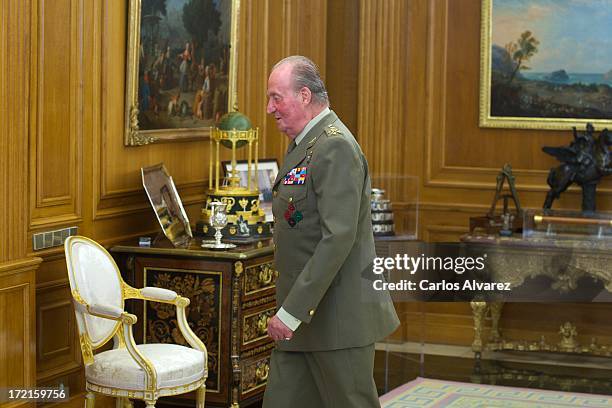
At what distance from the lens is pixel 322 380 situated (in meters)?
4.12

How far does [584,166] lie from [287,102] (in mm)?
4253

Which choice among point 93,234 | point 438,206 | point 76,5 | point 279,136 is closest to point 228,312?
point 93,234

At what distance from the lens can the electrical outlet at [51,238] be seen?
5.53m

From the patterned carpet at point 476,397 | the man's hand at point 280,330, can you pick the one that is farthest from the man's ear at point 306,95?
the patterned carpet at point 476,397

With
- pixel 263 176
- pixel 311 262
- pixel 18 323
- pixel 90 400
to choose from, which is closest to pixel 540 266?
pixel 263 176

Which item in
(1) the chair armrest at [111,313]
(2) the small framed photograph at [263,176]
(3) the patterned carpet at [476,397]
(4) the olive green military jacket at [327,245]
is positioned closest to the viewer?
(4) the olive green military jacket at [327,245]

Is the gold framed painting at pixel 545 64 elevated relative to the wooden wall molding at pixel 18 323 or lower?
elevated

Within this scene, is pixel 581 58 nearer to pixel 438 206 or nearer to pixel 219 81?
pixel 438 206

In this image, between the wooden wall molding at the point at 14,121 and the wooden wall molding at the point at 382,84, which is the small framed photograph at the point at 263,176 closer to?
the wooden wall molding at the point at 382,84

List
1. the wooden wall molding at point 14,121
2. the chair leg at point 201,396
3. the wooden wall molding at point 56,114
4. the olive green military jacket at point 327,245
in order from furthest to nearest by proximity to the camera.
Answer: the chair leg at point 201,396
the wooden wall molding at point 56,114
the wooden wall molding at point 14,121
the olive green military jacket at point 327,245

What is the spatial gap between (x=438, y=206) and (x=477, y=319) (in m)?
1.05

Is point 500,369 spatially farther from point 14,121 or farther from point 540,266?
point 14,121

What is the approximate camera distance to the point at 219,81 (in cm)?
727

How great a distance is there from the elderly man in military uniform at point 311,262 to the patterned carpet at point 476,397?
2619mm
